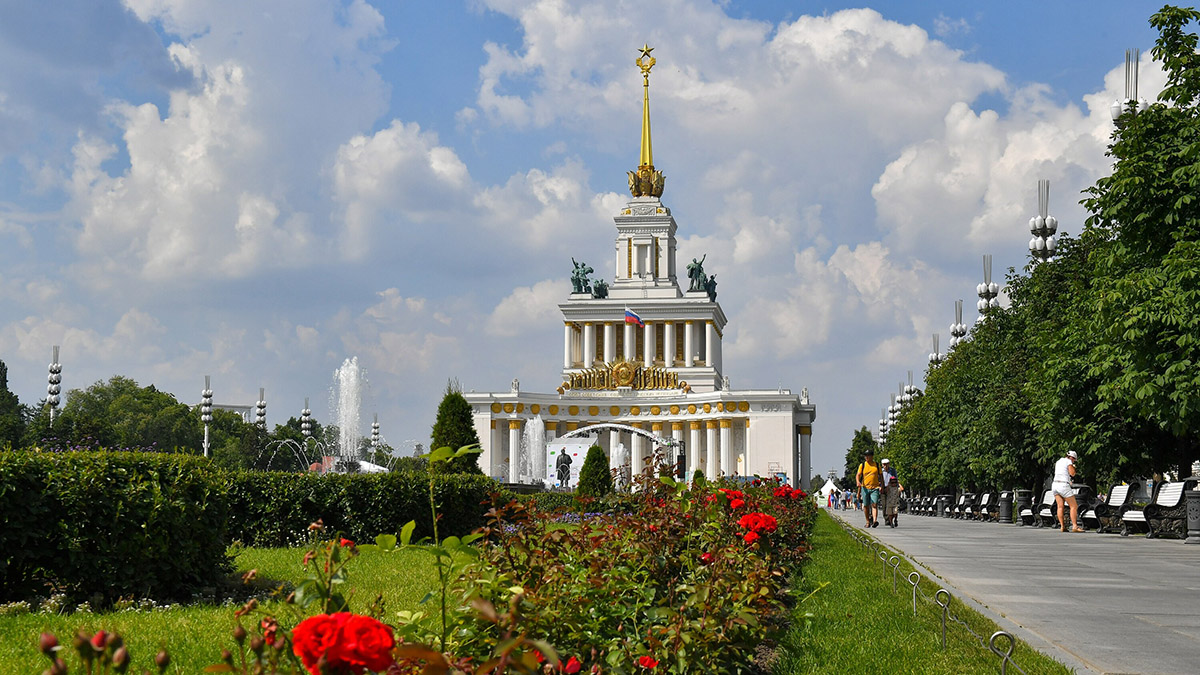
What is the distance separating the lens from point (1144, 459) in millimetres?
26922

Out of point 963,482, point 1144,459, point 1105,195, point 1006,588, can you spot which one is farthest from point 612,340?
point 1006,588

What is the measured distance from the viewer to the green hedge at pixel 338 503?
1491cm

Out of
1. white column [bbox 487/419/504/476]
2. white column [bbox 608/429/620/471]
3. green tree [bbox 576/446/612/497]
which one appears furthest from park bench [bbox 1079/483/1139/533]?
white column [bbox 487/419/504/476]

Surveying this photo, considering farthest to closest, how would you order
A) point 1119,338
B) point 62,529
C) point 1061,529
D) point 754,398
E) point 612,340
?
1. point 612,340
2. point 754,398
3. point 1061,529
4. point 1119,338
5. point 62,529

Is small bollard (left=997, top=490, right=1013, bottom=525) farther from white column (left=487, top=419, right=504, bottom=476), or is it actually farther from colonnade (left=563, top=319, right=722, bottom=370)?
colonnade (left=563, top=319, right=722, bottom=370)

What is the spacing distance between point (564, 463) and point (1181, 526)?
33916mm

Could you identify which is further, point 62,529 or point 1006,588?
point 1006,588

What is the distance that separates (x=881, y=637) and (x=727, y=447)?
8330cm

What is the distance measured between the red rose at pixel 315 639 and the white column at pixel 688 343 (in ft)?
321

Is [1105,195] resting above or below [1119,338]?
above

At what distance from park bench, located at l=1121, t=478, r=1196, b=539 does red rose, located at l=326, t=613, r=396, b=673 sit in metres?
22.9

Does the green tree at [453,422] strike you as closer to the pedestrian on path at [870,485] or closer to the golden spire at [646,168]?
the pedestrian on path at [870,485]

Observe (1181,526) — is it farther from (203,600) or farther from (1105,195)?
(203,600)

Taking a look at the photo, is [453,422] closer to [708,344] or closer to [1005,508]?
[1005,508]
